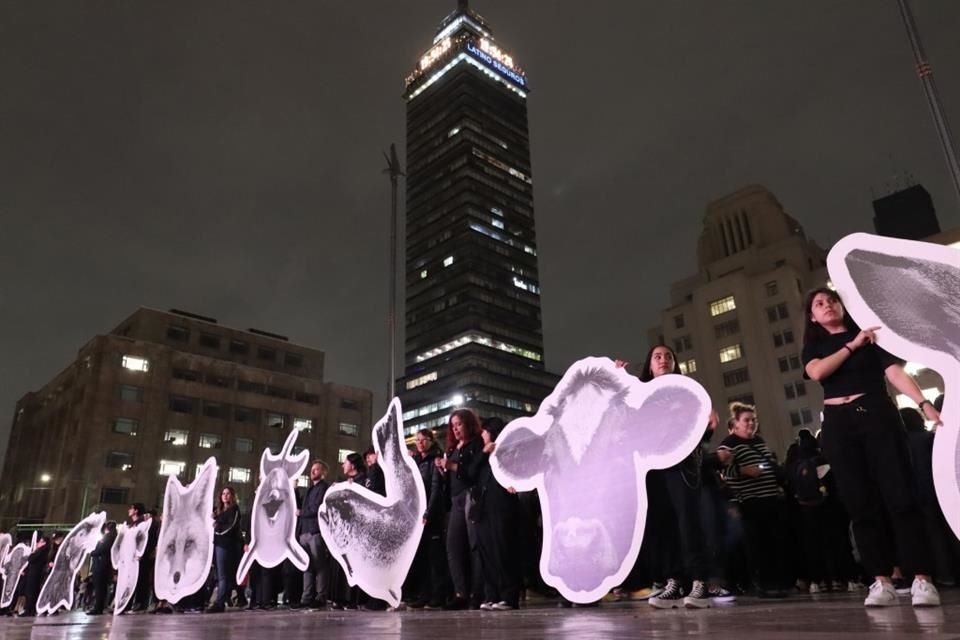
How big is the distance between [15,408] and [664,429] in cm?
8624

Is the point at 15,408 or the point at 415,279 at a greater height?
the point at 415,279

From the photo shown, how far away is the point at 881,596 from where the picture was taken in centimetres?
402

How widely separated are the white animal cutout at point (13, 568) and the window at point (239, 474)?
49.0m

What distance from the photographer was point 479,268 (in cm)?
12488

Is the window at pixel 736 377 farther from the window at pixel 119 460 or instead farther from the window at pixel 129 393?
the window at pixel 119 460

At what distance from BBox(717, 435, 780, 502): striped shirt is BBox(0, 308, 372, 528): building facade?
58.2 m

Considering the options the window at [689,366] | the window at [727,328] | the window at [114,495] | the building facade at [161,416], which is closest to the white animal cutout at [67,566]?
the building facade at [161,416]

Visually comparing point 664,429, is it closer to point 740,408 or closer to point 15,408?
point 740,408

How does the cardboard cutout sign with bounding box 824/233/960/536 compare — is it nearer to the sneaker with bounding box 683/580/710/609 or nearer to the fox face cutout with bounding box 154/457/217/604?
the sneaker with bounding box 683/580/710/609

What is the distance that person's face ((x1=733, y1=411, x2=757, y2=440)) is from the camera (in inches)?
275

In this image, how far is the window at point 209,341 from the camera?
70562 millimetres

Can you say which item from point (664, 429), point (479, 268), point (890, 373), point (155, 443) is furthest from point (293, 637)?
point (479, 268)

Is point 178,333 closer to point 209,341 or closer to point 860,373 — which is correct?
point 209,341

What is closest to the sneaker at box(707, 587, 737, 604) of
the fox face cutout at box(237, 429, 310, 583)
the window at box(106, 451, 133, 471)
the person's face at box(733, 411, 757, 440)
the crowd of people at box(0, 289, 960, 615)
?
the crowd of people at box(0, 289, 960, 615)
